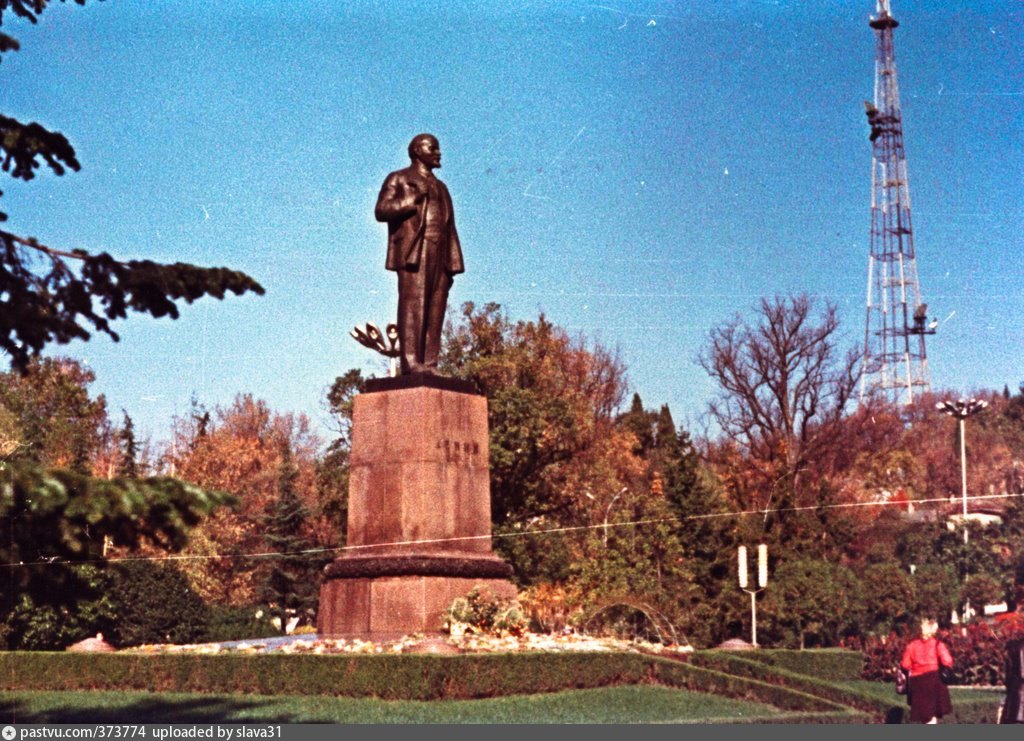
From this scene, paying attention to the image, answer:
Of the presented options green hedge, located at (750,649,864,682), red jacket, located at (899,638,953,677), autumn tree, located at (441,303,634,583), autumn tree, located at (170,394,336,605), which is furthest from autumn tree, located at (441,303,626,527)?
red jacket, located at (899,638,953,677)

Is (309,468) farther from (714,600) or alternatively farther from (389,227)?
(389,227)

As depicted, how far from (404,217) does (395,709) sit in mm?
7112

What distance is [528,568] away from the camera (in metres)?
37.3

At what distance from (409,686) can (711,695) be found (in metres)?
3.44

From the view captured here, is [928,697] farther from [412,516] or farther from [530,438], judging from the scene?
[530,438]

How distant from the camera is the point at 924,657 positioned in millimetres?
14297

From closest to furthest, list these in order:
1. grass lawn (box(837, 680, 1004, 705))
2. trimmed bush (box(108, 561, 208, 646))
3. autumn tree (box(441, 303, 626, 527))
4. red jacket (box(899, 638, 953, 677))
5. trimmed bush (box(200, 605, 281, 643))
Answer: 1. red jacket (box(899, 638, 953, 677))
2. grass lawn (box(837, 680, 1004, 705))
3. trimmed bush (box(108, 561, 208, 646))
4. trimmed bush (box(200, 605, 281, 643))
5. autumn tree (box(441, 303, 626, 527))

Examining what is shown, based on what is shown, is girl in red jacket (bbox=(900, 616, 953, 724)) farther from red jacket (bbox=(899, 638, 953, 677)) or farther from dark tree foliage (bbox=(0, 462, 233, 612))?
dark tree foliage (bbox=(0, 462, 233, 612))

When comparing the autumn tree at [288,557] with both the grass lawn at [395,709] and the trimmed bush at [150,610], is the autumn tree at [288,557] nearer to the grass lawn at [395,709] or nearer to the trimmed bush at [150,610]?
the trimmed bush at [150,610]

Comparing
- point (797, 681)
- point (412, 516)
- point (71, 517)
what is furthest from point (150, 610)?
point (71, 517)

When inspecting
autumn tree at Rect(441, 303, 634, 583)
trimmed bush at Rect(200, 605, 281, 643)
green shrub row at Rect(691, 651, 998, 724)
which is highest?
autumn tree at Rect(441, 303, 634, 583)

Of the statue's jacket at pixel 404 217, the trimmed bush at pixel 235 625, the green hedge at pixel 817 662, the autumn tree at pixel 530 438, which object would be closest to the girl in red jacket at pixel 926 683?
the green hedge at pixel 817 662

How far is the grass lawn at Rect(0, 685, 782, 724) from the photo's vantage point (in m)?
13.2

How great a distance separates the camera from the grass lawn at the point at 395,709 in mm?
13156
